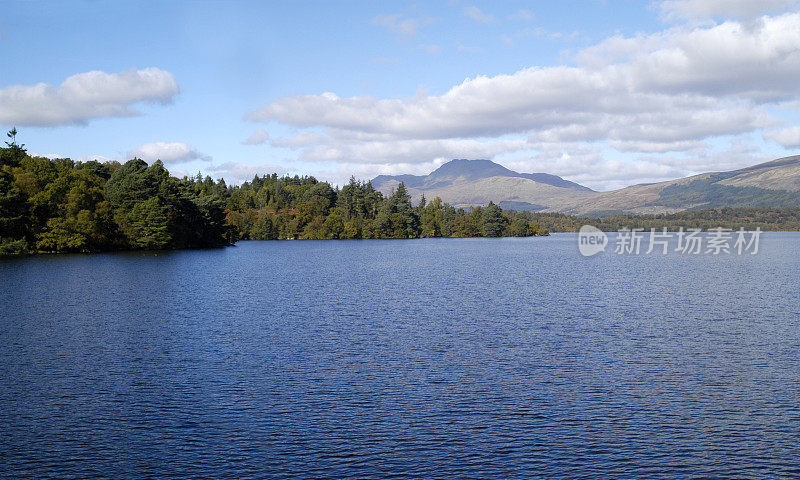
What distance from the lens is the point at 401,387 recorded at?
27422mm

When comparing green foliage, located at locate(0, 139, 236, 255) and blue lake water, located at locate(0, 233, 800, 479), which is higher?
green foliage, located at locate(0, 139, 236, 255)

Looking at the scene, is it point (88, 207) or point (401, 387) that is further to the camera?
point (88, 207)

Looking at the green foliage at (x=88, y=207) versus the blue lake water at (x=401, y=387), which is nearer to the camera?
the blue lake water at (x=401, y=387)

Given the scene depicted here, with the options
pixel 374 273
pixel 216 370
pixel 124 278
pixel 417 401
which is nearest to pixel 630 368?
pixel 417 401

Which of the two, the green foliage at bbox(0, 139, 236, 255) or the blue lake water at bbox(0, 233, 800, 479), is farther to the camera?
the green foliage at bbox(0, 139, 236, 255)

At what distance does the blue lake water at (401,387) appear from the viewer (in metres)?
19.5

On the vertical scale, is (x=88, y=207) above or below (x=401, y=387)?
above

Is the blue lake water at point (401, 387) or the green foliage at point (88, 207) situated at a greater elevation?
the green foliage at point (88, 207)

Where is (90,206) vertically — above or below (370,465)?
above

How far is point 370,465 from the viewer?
746 inches

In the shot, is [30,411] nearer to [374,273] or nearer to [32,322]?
[32,322]

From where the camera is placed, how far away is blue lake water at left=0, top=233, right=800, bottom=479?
19469mm

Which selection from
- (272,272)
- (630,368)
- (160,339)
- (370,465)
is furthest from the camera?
(272,272)

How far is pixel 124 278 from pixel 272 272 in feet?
74.0
